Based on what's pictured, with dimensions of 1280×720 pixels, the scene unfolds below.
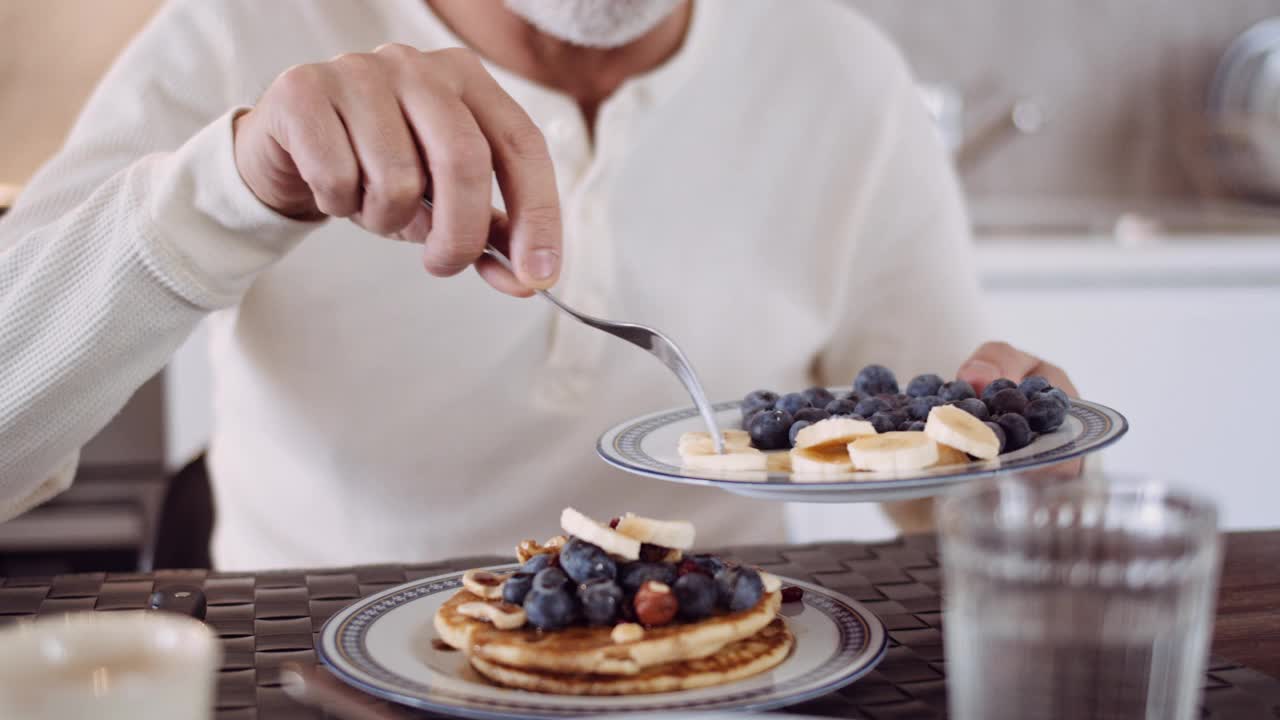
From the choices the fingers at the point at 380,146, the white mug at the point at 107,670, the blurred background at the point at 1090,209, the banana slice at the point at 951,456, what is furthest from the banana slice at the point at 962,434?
the blurred background at the point at 1090,209

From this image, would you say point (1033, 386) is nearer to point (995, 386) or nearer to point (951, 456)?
point (995, 386)

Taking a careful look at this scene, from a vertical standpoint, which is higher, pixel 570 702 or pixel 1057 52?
pixel 1057 52

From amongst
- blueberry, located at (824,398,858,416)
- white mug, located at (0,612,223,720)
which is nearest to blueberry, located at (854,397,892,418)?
blueberry, located at (824,398,858,416)

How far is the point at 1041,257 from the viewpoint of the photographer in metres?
2.62

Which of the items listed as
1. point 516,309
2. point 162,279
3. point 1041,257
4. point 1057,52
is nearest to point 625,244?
point 516,309

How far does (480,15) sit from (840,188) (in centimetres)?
47

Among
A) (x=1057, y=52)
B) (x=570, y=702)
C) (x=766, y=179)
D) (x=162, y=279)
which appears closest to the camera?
(x=570, y=702)

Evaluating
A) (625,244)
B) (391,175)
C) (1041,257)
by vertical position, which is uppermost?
(391,175)

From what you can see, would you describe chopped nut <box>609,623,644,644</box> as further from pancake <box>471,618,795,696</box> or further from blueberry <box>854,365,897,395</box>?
blueberry <box>854,365,897,395</box>

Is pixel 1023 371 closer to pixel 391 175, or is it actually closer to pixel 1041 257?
pixel 391 175

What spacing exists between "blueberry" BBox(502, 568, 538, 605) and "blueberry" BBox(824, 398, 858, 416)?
303 millimetres

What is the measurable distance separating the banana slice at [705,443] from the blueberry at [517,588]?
170mm

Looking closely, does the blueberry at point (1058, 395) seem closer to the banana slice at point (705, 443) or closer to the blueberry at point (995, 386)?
the blueberry at point (995, 386)

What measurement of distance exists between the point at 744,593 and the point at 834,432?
0.18 meters
